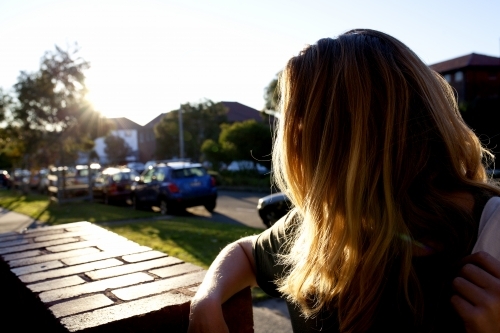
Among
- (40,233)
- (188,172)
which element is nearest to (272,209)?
(188,172)

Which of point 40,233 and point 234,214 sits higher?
point 40,233

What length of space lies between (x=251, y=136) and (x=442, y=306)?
29496mm

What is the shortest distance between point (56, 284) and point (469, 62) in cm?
4107

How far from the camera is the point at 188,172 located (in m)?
15.2

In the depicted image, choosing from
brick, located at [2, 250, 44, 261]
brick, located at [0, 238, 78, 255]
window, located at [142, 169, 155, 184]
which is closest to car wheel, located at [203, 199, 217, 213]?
window, located at [142, 169, 155, 184]

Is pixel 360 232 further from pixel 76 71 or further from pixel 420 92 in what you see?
pixel 76 71

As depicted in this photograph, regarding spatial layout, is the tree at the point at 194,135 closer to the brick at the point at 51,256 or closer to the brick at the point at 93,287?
the brick at the point at 51,256

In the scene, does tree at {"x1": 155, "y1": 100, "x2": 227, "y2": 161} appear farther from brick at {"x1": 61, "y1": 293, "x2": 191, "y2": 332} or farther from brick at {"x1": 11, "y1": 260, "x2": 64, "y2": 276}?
brick at {"x1": 61, "y1": 293, "x2": 191, "y2": 332}

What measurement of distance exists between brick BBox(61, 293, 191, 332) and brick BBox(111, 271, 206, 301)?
0.19 ft

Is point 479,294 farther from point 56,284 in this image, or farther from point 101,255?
point 101,255

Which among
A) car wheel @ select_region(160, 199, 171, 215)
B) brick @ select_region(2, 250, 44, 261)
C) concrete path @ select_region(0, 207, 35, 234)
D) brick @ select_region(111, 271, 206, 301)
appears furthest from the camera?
car wheel @ select_region(160, 199, 171, 215)

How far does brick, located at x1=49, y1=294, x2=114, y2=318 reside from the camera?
137 centimetres

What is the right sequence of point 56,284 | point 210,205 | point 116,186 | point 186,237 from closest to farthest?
point 56,284
point 186,237
point 210,205
point 116,186

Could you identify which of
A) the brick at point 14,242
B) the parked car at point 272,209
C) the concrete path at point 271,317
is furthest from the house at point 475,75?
the brick at point 14,242
